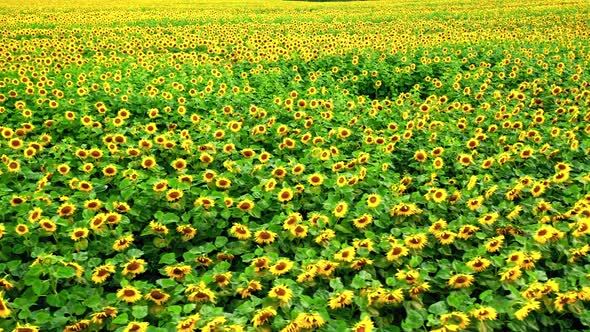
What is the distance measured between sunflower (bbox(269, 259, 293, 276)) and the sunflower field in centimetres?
2

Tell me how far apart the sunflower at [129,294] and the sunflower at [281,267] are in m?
0.83

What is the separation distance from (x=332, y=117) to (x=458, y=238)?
2796 millimetres

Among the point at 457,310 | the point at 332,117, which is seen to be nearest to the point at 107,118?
the point at 332,117

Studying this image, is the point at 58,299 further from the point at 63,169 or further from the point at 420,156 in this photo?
the point at 420,156

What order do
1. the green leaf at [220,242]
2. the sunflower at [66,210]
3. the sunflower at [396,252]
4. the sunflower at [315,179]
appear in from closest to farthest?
the sunflower at [396,252] → the green leaf at [220,242] → the sunflower at [66,210] → the sunflower at [315,179]

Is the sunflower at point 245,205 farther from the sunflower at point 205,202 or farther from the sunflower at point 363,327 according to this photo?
the sunflower at point 363,327

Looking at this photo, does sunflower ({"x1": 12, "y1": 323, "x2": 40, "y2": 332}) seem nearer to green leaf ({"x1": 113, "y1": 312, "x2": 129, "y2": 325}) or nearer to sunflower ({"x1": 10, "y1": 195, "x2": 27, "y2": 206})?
Result: green leaf ({"x1": 113, "y1": 312, "x2": 129, "y2": 325})

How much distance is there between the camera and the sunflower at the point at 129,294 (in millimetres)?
2824

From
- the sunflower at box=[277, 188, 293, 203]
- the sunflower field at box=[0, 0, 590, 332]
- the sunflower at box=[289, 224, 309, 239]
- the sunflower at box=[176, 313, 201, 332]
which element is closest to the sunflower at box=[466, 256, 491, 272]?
the sunflower field at box=[0, 0, 590, 332]

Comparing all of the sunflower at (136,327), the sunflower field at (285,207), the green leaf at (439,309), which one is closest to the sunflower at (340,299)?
the sunflower field at (285,207)

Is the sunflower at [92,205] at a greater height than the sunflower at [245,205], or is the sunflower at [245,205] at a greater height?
the sunflower at [92,205]

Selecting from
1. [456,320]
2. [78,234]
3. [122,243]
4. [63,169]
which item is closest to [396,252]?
[456,320]

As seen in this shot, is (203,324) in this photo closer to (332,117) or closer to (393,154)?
(393,154)

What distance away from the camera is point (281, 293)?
2.79 m
